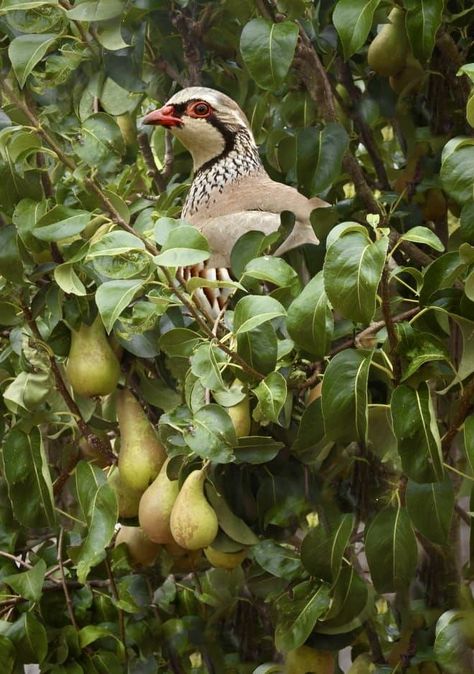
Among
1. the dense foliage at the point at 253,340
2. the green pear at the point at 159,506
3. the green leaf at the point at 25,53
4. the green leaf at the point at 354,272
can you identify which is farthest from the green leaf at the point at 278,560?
the green leaf at the point at 25,53

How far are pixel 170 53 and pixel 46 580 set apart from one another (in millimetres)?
889

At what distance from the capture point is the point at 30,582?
159 cm

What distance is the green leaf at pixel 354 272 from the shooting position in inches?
39.9

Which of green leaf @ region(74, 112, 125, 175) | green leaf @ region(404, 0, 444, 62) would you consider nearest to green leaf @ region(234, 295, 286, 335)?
green leaf @ region(74, 112, 125, 175)

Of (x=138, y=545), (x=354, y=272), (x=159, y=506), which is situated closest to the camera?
(x=354, y=272)

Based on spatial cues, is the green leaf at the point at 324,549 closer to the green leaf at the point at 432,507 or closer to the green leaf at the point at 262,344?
the green leaf at the point at 432,507

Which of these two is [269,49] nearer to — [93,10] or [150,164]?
[93,10]

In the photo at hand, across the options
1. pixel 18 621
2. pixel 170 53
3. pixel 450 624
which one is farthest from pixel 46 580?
pixel 170 53

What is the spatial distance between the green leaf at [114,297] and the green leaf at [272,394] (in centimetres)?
17

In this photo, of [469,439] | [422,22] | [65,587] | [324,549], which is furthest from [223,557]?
[422,22]

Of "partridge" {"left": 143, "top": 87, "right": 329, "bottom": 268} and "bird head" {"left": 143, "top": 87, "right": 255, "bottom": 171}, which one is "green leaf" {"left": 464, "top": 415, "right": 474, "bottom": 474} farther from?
"bird head" {"left": 143, "top": 87, "right": 255, "bottom": 171}

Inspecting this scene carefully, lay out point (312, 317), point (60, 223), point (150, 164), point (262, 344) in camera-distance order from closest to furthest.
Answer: point (312, 317) → point (262, 344) → point (60, 223) → point (150, 164)

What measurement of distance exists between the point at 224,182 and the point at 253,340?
602 millimetres

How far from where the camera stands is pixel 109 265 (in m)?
1.26
